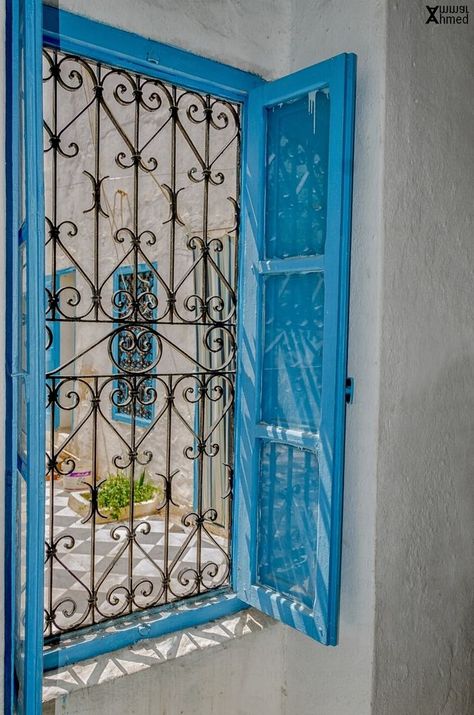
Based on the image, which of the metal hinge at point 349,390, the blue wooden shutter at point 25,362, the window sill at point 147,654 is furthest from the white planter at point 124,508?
the blue wooden shutter at point 25,362

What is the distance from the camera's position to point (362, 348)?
81.1 inches

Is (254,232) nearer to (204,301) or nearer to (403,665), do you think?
(204,301)

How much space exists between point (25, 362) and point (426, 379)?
5.07 ft

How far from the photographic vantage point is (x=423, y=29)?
213 cm

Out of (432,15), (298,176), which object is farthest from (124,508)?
(432,15)

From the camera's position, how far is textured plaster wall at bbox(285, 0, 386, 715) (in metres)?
2.00

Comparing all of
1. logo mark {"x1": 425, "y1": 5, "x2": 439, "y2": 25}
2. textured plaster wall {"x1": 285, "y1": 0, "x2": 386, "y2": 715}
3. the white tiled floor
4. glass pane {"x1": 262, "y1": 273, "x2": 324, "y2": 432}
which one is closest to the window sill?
textured plaster wall {"x1": 285, "y1": 0, "x2": 386, "y2": 715}

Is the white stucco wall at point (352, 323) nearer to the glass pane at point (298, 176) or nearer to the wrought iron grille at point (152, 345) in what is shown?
the glass pane at point (298, 176)

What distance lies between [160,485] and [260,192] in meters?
3.77

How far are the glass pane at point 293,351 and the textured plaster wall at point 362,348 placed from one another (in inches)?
4.9

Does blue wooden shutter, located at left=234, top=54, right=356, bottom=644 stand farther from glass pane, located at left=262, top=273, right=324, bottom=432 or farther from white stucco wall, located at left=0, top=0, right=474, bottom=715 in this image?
white stucco wall, located at left=0, top=0, right=474, bottom=715

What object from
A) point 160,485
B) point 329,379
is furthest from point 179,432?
point 329,379

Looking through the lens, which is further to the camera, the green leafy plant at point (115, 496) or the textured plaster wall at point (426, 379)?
the green leafy plant at point (115, 496)

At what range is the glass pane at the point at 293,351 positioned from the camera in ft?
6.86
